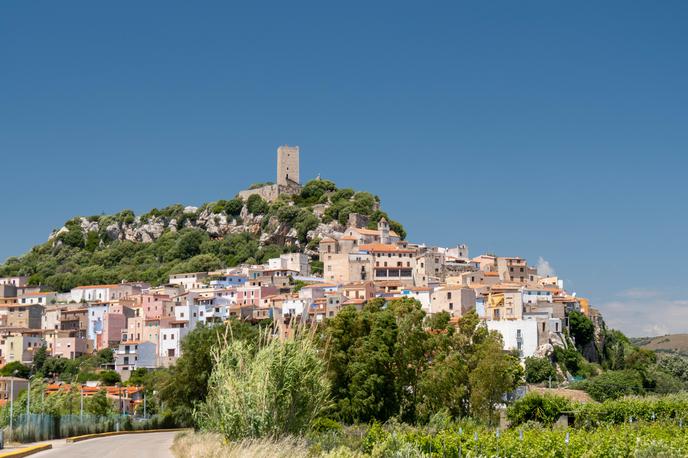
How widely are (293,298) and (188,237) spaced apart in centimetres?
3846

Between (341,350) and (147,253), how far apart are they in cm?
8860

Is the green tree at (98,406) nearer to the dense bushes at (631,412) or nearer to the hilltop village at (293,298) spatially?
the hilltop village at (293,298)

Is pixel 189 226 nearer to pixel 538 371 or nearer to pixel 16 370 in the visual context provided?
pixel 16 370

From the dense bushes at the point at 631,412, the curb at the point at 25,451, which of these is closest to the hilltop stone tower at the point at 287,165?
the dense bushes at the point at 631,412

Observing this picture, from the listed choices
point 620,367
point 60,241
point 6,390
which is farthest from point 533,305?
point 60,241

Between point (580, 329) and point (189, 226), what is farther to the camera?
point (189, 226)

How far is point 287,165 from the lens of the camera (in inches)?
5453

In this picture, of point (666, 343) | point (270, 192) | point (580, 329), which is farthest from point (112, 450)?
point (666, 343)

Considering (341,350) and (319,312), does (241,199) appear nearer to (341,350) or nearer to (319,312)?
(319,312)

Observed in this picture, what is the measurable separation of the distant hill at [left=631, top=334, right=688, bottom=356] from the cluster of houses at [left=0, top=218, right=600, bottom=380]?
200 ft

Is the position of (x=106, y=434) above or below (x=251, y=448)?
below

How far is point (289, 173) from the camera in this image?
138m

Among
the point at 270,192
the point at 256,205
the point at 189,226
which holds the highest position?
the point at 270,192

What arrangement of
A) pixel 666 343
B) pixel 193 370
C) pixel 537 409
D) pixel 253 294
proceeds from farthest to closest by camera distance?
pixel 666 343
pixel 253 294
pixel 193 370
pixel 537 409
